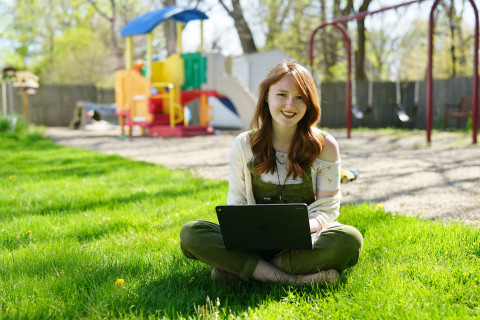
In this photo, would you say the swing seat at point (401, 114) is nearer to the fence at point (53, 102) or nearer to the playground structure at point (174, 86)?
the playground structure at point (174, 86)

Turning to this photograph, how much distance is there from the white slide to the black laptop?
984 centimetres

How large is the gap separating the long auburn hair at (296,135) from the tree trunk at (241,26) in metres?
14.5

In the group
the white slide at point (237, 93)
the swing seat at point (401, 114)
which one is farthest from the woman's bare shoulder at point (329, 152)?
the white slide at point (237, 93)

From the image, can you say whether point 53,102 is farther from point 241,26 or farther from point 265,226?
point 265,226

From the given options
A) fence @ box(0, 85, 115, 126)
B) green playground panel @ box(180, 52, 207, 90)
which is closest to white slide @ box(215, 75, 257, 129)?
green playground panel @ box(180, 52, 207, 90)

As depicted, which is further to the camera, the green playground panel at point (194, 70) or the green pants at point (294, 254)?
the green playground panel at point (194, 70)

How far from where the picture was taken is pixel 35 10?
99.1 ft

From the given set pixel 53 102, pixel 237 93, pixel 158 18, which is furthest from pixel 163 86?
pixel 53 102

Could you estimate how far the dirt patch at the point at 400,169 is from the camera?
3737 mm

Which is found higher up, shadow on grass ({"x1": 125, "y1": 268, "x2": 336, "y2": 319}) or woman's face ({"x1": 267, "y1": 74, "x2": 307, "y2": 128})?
woman's face ({"x1": 267, "y1": 74, "x2": 307, "y2": 128})

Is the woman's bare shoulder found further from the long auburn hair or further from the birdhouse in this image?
the birdhouse

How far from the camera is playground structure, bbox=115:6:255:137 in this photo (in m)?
11.9

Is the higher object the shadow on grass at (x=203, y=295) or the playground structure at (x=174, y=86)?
the playground structure at (x=174, y=86)

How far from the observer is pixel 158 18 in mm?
11766
